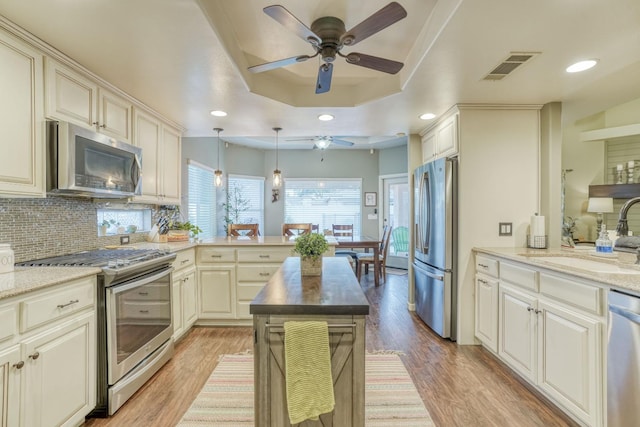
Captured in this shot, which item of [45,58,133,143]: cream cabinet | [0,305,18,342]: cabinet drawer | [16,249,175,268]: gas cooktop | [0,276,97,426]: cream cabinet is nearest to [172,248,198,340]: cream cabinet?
[16,249,175,268]: gas cooktop

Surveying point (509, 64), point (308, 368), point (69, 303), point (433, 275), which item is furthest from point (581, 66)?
point (69, 303)

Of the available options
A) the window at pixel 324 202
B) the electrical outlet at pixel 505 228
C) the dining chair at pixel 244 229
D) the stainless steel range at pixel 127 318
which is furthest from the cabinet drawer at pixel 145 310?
the window at pixel 324 202

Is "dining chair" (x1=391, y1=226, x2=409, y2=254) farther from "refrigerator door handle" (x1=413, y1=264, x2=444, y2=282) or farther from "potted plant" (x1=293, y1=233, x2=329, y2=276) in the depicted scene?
"potted plant" (x1=293, y1=233, x2=329, y2=276)

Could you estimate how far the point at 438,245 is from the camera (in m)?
3.15

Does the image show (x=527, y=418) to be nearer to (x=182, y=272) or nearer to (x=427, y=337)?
(x=427, y=337)

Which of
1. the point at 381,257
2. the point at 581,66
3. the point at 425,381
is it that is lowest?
the point at 425,381

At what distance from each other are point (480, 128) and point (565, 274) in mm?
1650

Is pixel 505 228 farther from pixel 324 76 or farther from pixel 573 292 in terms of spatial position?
pixel 324 76

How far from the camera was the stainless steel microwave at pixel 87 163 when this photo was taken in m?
1.94

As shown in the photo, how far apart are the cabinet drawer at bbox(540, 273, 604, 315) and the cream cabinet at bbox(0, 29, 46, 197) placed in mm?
3273

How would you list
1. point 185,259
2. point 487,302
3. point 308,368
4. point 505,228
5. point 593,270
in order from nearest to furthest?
point 308,368, point 593,270, point 487,302, point 505,228, point 185,259

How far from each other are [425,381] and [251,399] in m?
1.30

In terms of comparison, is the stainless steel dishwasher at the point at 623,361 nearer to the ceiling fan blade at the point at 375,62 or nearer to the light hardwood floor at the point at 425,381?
the light hardwood floor at the point at 425,381

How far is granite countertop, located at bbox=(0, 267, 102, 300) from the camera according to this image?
4.60 feet
